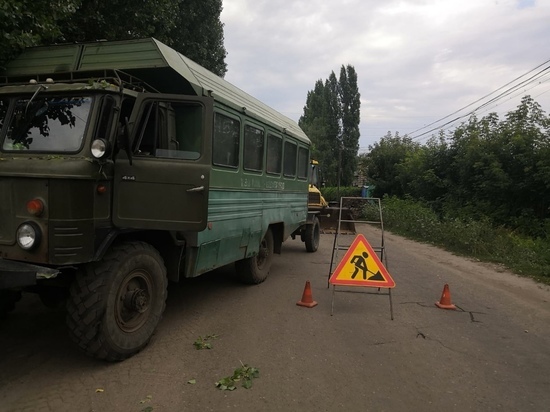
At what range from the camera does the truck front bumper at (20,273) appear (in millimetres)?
3408

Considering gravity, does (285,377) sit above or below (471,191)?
below

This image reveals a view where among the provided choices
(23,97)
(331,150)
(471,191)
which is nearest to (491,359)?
(23,97)

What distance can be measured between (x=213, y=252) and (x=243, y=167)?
1.39m

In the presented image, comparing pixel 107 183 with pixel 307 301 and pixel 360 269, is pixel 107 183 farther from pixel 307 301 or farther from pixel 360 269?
pixel 360 269

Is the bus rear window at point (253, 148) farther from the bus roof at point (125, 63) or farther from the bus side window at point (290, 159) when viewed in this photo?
the bus side window at point (290, 159)

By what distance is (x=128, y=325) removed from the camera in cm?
427

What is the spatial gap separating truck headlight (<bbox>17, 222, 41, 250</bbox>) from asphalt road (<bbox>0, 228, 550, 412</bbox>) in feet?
3.92

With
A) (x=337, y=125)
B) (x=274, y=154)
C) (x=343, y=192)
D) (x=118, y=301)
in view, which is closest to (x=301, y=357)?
(x=118, y=301)

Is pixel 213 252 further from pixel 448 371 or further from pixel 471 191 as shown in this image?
pixel 471 191

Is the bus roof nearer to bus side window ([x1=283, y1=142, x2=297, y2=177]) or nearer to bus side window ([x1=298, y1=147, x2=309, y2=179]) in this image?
bus side window ([x1=283, y1=142, x2=297, y2=177])

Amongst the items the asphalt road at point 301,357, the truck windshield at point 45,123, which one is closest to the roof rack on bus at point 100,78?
the truck windshield at point 45,123

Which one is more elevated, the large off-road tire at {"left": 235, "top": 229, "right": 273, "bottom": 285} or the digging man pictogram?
the digging man pictogram

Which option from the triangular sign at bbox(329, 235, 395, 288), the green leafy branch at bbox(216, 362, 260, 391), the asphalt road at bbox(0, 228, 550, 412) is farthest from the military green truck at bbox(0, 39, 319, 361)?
the triangular sign at bbox(329, 235, 395, 288)

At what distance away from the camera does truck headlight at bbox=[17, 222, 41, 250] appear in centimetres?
362
